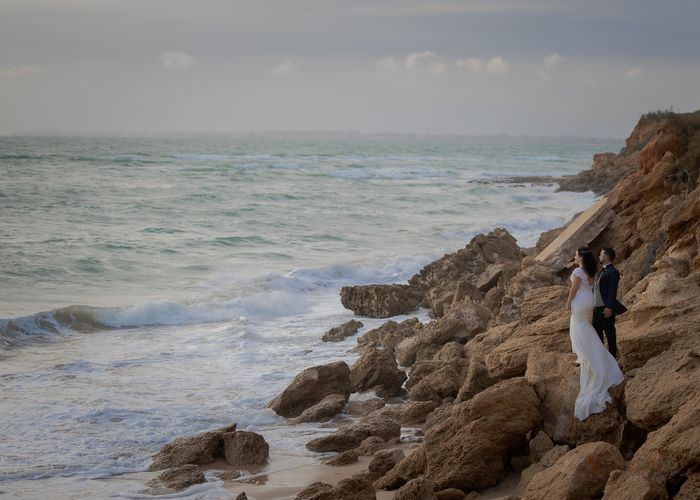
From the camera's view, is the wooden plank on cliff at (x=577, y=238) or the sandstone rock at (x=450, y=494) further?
the wooden plank on cliff at (x=577, y=238)

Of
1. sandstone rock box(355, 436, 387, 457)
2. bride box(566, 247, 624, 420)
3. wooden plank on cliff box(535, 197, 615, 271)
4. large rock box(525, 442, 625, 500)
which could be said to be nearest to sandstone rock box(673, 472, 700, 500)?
large rock box(525, 442, 625, 500)

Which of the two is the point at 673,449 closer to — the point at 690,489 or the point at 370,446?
the point at 690,489

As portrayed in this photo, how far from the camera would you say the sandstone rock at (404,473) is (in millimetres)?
8258

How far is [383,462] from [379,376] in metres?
A: 3.53

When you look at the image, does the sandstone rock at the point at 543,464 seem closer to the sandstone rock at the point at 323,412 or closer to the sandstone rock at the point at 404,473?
the sandstone rock at the point at 404,473

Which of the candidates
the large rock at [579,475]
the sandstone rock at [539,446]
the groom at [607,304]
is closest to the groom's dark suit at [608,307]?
the groom at [607,304]

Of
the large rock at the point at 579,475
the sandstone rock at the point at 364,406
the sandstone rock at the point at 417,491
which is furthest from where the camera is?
the sandstone rock at the point at 364,406

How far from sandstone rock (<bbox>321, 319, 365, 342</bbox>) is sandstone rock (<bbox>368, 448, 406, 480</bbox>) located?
7101mm

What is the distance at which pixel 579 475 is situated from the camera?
663cm

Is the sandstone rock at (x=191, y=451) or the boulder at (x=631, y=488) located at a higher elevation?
the boulder at (x=631, y=488)

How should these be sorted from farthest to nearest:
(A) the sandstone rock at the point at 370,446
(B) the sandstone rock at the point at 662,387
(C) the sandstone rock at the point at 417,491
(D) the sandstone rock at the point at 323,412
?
(D) the sandstone rock at the point at 323,412
(A) the sandstone rock at the point at 370,446
(C) the sandstone rock at the point at 417,491
(B) the sandstone rock at the point at 662,387

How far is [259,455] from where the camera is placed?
977cm

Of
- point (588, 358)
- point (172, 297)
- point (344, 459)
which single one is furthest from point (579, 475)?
point (172, 297)

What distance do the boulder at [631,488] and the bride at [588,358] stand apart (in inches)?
67.1
